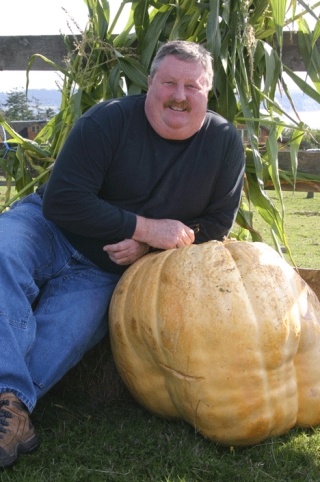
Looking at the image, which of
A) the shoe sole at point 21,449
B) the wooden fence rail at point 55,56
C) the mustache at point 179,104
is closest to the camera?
the shoe sole at point 21,449

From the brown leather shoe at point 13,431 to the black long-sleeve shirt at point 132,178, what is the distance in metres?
0.71

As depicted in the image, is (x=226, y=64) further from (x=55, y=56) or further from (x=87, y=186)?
(x=55, y=56)

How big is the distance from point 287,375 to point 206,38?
1.50m

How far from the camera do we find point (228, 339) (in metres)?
2.59

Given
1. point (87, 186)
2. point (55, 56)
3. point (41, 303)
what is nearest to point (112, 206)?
point (87, 186)

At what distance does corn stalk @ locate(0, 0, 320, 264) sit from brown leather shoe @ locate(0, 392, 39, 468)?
128 centimetres

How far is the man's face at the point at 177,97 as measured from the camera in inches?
117

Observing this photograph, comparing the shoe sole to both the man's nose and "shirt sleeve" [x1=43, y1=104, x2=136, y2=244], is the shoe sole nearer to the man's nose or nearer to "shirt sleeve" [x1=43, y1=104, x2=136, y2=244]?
"shirt sleeve" [x1=43, y1=104, x2=136, y2=244]

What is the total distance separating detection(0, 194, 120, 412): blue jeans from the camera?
266 centimetres

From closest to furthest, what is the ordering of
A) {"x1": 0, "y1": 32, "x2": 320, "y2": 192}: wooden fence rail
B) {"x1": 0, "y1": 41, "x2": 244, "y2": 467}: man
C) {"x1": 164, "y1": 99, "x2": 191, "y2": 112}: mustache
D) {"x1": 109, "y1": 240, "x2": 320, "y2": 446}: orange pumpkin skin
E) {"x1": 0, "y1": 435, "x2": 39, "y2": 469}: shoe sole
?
{"x1": 0, "y1": 435, "x2": 39, "y2": 469}: shoe sole < {"x1": 109, "y1": 240, "x2": 320, "y2": 446}: orange pumpkin skin < {"x1": 0, "y1": 41, "x2": 244, "y2": 467}: man < {"x1": 164, "y1": 99, "x2": 191, "y2": 112}: mustache < {"x1": 0, "y1": 32, "x2": 320, "y2": 192}: wooden fence rail

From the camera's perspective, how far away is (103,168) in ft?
9.78

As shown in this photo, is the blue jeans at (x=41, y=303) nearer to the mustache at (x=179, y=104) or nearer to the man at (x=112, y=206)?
the man at (x=112, y=206)

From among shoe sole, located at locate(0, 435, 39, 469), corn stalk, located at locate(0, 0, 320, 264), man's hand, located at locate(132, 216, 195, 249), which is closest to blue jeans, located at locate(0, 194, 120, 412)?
shoe sole, located at locate(0, 435, 39, 469)

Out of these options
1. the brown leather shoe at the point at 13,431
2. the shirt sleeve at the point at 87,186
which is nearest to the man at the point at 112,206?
the shirt sleeve at the point at 87,186
